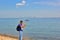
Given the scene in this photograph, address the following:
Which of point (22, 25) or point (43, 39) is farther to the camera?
point (43, 39)

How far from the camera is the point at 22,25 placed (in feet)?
61.0

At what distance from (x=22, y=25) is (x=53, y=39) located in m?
11.8

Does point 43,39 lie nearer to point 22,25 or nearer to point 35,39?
point 35,39

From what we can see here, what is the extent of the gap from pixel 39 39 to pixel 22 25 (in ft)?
36.8

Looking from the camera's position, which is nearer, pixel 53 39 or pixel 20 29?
pixel 20 29

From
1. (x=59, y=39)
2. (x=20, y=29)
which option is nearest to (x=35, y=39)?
(x=59, y=39)

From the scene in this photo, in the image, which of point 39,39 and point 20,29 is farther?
point 39,39

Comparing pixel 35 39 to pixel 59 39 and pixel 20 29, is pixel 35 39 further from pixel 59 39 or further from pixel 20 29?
pixel 20 29

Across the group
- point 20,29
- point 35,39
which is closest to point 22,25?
point 20,29

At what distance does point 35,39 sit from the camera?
2966cm

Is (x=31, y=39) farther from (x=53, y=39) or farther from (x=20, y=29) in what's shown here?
(x=20, y=29)

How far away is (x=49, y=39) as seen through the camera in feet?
97.6

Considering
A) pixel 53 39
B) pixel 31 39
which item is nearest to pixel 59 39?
pixel 53 39

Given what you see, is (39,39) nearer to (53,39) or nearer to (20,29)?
(53,39)
